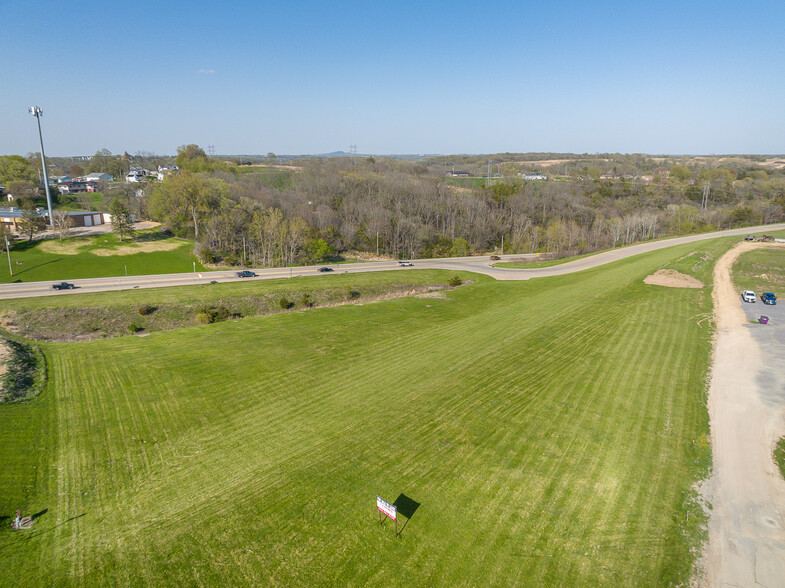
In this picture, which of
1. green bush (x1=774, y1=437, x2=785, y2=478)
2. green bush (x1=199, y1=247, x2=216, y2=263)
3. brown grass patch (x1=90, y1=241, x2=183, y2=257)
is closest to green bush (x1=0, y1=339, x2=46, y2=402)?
green bush (x1=774, y1=437, x2=785, y2=478)

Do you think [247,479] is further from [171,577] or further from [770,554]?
[770,554]

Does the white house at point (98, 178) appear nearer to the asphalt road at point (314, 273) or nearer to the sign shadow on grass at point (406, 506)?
the asphalt road at point (314, 273)

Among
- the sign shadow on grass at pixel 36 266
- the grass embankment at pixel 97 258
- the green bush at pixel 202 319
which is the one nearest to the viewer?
the green bush at pixel 202 319

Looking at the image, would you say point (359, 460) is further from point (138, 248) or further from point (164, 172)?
point (164, 172)

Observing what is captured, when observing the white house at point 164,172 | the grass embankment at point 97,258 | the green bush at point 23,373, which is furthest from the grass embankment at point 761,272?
the white house at point 164,172

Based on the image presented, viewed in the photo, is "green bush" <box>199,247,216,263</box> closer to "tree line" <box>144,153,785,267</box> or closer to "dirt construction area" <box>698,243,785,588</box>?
"tree line" <box>144,153,785,267</box>

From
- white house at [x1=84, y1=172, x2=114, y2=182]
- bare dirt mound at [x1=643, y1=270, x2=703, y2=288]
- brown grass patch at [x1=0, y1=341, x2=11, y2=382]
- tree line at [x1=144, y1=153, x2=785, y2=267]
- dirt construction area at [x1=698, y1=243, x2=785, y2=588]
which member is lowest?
dirt construction area at [x1=698, y1=243, x2=785, y2=588]

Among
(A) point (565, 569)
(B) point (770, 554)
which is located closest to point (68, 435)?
(A) point (565, 569)
